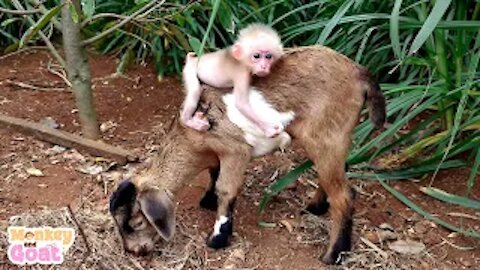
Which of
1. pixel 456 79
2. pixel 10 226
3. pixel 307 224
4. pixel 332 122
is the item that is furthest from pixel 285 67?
pixel 10 226

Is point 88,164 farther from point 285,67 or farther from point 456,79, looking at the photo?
point 456,79

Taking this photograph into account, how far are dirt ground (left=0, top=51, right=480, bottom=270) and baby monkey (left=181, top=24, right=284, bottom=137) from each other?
60 centimetres

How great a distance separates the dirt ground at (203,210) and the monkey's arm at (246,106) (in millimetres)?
620

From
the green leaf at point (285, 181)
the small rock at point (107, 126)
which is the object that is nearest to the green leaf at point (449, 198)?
the green leaf at point (285, 181)

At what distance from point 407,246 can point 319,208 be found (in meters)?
0.45

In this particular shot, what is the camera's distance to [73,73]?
4.48 metres

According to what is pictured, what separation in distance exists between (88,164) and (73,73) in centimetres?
48

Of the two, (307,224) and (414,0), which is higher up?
(414,0)

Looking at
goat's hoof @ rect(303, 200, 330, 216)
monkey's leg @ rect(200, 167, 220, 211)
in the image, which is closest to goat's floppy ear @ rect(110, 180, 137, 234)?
monkey's leg @ rect(200, 167, 220, 211)

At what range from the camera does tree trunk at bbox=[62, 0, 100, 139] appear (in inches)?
172

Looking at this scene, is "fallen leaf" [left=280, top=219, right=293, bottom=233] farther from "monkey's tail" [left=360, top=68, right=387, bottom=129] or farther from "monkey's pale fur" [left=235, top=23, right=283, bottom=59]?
"monkey's pale fur" [left=235, top=23, right=283, bottom=59]

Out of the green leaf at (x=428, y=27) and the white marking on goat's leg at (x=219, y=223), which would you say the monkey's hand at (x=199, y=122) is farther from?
the green leaf at (x=428, y=27)

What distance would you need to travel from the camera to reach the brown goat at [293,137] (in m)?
3.67

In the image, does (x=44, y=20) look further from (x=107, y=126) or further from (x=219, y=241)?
(x=107, y=126)
